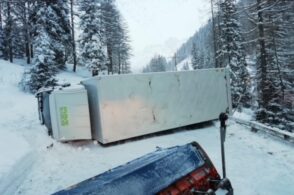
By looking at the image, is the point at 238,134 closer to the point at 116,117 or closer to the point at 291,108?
the point at 116,117

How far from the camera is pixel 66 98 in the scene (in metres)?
10.7

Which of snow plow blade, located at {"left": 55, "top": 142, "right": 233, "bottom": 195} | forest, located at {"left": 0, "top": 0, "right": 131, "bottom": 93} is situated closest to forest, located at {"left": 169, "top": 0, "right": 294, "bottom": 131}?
snow plow blade, located at {"left": 55, "top": 142, "right": 233, "bottom": 195}

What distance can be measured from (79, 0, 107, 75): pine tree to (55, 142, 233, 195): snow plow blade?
28057 mm

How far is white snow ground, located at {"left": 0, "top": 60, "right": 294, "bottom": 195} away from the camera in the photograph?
271 inches

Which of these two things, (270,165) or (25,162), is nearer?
(270,165)

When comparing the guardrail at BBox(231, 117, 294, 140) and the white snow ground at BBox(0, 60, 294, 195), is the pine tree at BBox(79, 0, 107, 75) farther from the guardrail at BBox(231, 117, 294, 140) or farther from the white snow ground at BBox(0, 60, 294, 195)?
the guardrail at BBox(231, 117, 294, 140)

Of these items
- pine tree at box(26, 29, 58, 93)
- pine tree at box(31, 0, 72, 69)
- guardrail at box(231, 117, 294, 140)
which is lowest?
guardrail at box(231, 117, 294, 140)

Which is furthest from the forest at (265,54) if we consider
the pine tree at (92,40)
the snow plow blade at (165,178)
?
the snow plow blade at (165,178)

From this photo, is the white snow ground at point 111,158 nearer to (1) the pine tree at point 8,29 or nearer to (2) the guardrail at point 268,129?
(2) the guardrail at point 268,129

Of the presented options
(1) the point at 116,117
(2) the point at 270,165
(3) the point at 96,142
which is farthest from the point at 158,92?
(2) the point at 270,165

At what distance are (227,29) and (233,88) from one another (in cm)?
639

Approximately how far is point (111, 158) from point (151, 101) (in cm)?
305

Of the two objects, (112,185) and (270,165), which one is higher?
(112,185)

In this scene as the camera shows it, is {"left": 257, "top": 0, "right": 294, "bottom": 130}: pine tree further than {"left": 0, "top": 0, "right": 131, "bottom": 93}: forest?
No
